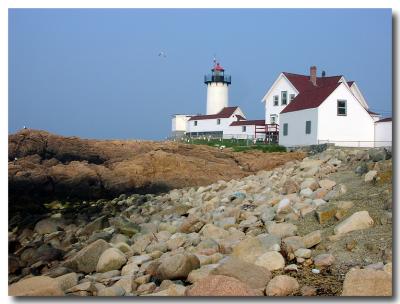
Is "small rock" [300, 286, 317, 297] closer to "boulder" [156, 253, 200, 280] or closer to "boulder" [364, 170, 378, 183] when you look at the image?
"boulder" [156, 253, 200, 280]

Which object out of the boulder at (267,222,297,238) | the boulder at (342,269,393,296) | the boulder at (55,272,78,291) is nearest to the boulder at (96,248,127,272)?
the boulder at (55,272,78,291)

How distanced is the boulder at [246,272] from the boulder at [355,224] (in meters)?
0.94

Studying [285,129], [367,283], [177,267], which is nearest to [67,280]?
[177,267]

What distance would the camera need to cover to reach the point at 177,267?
13.8ft

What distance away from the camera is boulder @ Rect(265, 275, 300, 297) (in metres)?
3.85

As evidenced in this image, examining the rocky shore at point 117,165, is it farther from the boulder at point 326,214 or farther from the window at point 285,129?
the boulder at point 326,214

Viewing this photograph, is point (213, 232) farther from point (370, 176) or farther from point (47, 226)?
point (47, 226)

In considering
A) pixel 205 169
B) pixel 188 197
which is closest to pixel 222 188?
pixel 188 197

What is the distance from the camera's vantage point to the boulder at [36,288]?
4.12 m

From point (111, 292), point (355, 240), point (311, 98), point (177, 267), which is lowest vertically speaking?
point (111, 292)

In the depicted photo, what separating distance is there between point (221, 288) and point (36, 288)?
1.63 metres

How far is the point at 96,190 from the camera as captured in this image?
373 inches

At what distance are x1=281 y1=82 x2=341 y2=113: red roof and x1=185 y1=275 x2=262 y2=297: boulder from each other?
7.39 m
